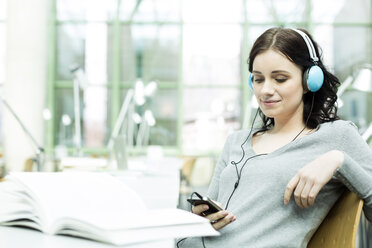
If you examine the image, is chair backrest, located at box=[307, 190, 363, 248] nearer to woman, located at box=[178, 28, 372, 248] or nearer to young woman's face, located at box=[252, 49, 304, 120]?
woman, located at box=[178, 28, 372, 248]

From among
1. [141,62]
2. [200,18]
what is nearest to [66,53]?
[141,62]

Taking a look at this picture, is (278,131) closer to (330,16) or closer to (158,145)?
(158,145)

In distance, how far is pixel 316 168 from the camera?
3.44 ft

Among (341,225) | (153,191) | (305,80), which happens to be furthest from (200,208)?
(153,191)

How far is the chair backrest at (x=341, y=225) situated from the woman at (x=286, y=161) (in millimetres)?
31

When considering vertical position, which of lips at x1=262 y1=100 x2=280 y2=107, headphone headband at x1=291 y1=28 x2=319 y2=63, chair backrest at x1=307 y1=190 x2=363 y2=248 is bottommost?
chair backrest at x1=307 y1=190 x2=363 y2=248

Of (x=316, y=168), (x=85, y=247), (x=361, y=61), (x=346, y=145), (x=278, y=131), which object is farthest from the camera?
(x=361, y=61)

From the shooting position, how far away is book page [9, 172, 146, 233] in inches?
35.0

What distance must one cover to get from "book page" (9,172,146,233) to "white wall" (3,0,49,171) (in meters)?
5.72

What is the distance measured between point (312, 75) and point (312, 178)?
14.2 inches

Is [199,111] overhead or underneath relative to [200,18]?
underneath

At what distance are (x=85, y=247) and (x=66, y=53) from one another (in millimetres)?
7046

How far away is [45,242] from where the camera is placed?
2.67ft

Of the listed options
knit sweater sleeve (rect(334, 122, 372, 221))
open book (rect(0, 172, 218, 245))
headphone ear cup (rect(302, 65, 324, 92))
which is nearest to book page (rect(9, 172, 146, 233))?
open book (rect(0, 172, 218, 245))
